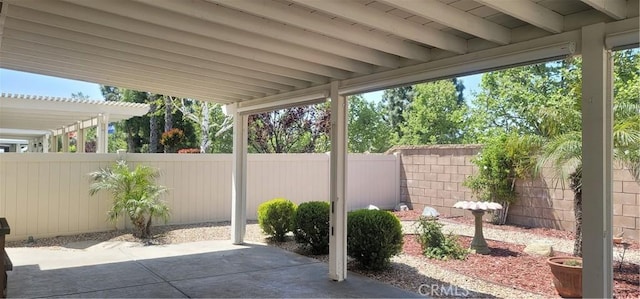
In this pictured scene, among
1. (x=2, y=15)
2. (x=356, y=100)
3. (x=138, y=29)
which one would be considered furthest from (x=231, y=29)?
(x=356, y=100)

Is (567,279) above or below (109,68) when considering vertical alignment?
below

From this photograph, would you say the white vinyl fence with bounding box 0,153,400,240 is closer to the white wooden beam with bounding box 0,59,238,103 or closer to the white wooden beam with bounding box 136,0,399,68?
the white wooden beam with bounding box 0,59,238,103

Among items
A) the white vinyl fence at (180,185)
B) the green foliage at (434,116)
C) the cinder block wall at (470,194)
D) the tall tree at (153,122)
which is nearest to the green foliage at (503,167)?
the cinder block wall at (470,194)

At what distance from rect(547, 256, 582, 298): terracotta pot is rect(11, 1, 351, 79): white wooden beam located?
3.43m

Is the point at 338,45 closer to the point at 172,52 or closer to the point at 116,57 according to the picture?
the point at 172,52

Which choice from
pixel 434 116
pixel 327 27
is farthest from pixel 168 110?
pixel 327 27

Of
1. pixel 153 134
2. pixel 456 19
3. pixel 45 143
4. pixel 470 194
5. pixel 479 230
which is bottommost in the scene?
pixel 479 230

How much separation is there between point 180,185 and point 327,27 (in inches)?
237

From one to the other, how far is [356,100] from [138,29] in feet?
50.1

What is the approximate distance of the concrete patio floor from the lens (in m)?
4.37

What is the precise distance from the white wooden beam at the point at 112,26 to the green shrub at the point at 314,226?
8.68ft

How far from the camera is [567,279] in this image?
4.40m

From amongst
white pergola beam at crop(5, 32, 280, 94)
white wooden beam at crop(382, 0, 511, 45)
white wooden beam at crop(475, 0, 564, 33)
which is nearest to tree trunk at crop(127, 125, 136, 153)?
white pergola beam at crop(5, 32, 280, 94)

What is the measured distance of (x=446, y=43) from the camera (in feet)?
11.5
